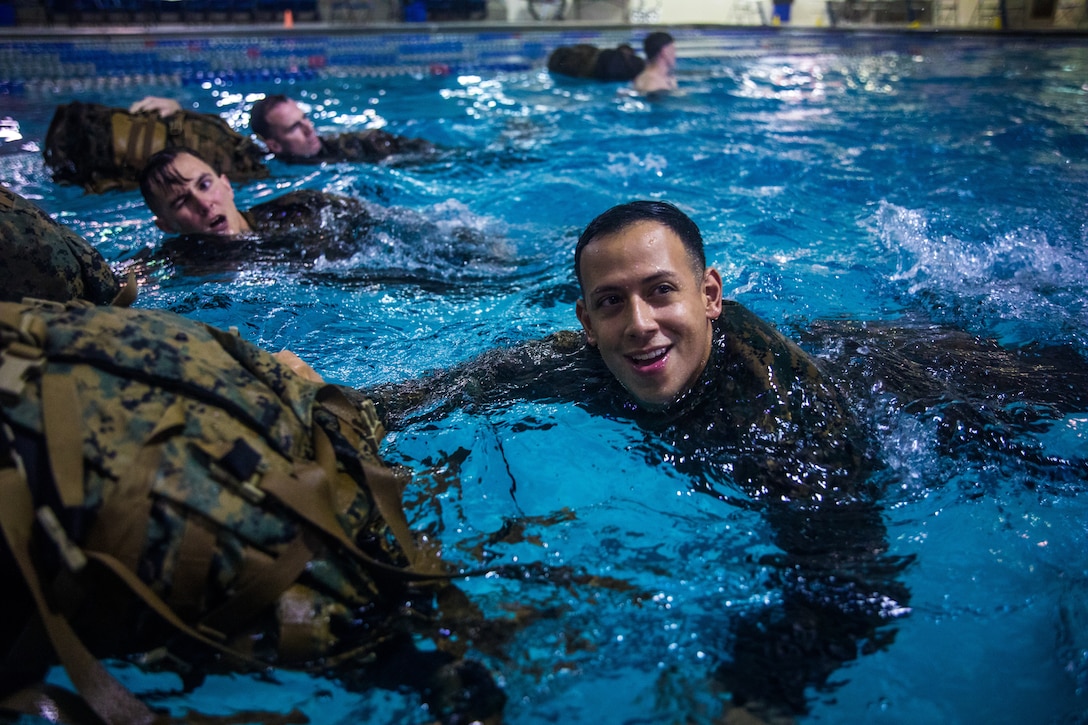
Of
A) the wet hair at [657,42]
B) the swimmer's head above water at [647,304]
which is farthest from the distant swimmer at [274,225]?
the wet hair at [657,42]

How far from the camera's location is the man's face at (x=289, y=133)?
722 centimetres

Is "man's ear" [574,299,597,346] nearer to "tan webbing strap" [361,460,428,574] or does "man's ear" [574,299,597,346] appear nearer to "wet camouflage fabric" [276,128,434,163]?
"tan webbing strap" [361,460,428,574]

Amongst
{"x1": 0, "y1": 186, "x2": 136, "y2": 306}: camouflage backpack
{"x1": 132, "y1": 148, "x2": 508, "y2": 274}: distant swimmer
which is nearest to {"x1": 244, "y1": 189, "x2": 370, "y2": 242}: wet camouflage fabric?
{"x1": 132, "y1": 148, "x2": 508, "y2": 274}: distant swimmer

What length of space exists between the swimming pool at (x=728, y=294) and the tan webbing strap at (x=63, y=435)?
0.71 m

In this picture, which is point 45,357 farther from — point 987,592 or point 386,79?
point 386,79

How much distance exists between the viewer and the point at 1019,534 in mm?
2535

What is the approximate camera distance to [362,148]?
7586mm

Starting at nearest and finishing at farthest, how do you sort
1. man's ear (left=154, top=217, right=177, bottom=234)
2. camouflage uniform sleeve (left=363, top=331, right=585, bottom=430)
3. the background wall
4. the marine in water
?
the marine in water
camouflage uniform sleeve (left=363, top=331, right=585, bottom=430)
man's ear (left=154, top=217, right=177, bottom=234)
the background wall

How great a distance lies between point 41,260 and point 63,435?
153 cm

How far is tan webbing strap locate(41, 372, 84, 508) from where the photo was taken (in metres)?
1.50

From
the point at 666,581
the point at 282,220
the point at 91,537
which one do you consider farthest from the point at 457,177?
the point at 91,537

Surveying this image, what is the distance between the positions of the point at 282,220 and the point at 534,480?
3.40 metres

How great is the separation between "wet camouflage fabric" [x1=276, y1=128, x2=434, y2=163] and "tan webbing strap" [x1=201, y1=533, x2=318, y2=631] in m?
6.36

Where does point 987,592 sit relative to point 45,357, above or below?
below
